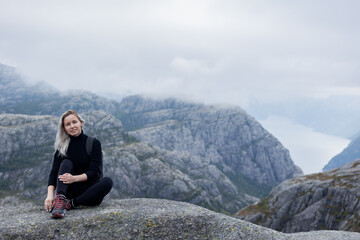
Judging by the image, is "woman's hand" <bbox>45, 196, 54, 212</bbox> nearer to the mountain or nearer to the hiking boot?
the hiking boot

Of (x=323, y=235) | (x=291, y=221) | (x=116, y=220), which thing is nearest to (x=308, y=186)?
(x=291, y=221)

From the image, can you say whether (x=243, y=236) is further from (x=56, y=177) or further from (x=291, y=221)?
(x=291, y=221)

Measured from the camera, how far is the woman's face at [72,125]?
1395 centimetres

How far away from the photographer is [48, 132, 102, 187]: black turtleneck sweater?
1417cm

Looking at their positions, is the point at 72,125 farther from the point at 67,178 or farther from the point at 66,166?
the point at 67,178

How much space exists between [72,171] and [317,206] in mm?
110854

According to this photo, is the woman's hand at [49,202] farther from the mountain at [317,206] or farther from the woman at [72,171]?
the mountain at [317,206]

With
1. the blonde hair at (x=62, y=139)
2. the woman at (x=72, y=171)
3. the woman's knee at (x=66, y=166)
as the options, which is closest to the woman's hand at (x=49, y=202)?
the woman at (x=72, y=171)

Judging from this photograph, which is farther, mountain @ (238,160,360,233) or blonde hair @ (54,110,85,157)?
mountain @ (238,160,360,233)

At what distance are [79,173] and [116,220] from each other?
388cm

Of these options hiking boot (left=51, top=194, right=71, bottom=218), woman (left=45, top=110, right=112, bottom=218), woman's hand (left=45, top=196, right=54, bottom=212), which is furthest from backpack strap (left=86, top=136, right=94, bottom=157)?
woman's hand (left=45, top=196, right=54, bottom=212)

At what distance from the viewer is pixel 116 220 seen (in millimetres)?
14844

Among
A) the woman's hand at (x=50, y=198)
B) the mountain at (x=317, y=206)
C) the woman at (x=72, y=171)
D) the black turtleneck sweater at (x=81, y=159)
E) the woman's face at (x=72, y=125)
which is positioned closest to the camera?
the woman's hand at (x=50, y=198)

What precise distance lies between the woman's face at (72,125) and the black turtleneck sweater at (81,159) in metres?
0.47
